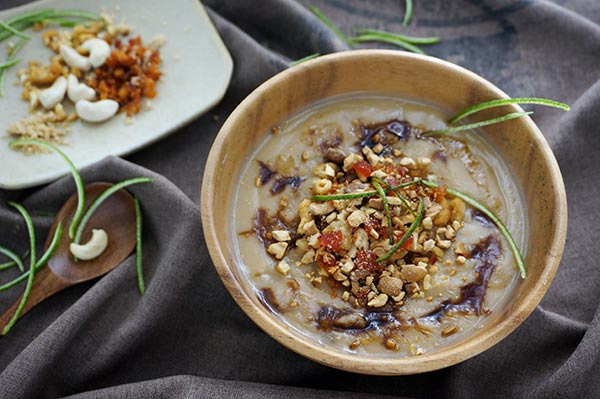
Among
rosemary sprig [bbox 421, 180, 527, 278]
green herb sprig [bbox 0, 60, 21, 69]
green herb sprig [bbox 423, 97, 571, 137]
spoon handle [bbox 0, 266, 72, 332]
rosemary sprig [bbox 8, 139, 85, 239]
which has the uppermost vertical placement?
green herb sprig [bbox 423, 97, 571, 137]

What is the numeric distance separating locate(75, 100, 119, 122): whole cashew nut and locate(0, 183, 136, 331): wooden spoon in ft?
0.79

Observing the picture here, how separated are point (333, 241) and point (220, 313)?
51 cm

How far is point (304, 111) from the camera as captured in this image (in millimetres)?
2029

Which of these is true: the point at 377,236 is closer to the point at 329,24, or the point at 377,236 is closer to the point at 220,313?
the point at 220,313

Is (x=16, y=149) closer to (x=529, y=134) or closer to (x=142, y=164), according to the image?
(x=142, y=164)

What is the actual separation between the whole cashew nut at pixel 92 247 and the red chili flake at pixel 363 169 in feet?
2.66

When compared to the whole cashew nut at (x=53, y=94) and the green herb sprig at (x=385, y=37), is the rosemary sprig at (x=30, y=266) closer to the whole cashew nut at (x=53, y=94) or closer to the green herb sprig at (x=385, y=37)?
the whole cashew nut at (x=53, y=94)

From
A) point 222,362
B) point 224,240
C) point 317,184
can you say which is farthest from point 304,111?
point 222,362

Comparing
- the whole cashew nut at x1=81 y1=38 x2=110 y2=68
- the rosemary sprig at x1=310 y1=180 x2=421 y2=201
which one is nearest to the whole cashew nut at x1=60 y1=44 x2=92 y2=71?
the whole cashew nut at x1=81 y1=38 x2=110 y2=68

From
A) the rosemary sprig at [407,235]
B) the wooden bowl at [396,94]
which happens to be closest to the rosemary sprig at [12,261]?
the wooden bowl at [396,94]

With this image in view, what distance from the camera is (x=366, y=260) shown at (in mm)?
1773

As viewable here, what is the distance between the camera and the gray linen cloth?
195 cm

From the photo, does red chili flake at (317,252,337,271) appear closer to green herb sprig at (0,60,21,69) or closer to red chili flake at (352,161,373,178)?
red chili flake at (352,161,373,178)

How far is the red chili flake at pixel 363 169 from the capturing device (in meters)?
1.87
